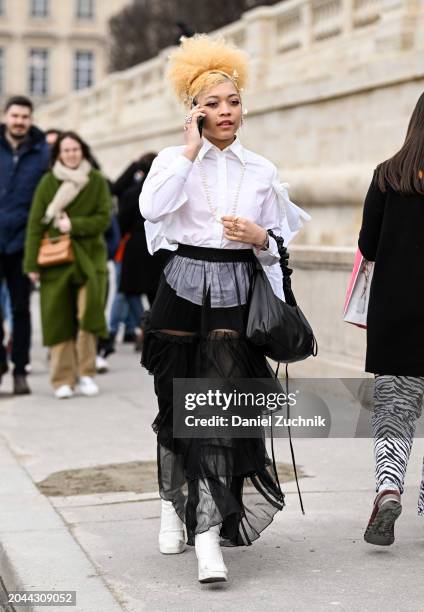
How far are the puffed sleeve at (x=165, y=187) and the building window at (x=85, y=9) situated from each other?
84.3 meters

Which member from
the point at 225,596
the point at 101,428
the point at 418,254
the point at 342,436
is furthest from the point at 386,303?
the point at 101,428

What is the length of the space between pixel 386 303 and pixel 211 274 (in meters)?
0.70

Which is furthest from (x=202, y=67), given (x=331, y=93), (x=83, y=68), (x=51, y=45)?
(x=83, y=68)

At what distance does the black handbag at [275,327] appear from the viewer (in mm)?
5078

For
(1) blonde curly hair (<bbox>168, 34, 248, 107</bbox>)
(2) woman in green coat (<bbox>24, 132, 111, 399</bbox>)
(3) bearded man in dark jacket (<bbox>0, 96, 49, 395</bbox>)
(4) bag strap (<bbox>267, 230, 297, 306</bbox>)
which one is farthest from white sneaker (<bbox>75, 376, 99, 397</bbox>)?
(1) blonde curly hair (<bbox>168, 34, 248, 107</bbox>)

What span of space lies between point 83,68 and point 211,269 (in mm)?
85407

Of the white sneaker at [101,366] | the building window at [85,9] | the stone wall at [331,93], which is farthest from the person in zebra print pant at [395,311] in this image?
the building window at [85,9]

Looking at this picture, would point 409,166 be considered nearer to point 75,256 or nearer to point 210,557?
point 210,557

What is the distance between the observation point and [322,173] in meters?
13.4

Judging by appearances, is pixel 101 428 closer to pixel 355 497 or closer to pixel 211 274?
pixel 355 497

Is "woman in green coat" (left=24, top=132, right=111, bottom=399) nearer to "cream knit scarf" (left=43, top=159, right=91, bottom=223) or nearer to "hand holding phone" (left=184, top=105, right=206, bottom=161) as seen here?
"cream knit scarf" (left=43, top=159, right=91, bottom=223)

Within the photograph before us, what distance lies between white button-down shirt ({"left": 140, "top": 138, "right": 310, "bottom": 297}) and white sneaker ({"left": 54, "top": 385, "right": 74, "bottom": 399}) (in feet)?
15.7

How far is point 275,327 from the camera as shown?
200 inches

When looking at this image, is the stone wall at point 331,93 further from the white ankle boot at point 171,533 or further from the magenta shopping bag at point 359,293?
the white ankle boot at point 171,533
